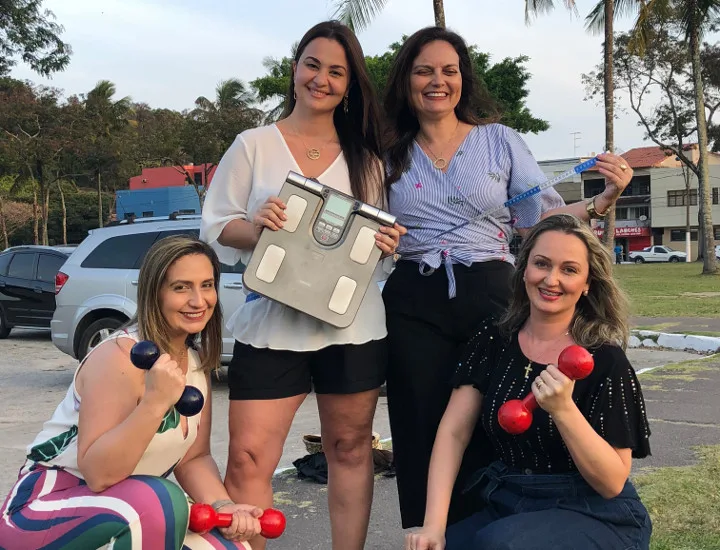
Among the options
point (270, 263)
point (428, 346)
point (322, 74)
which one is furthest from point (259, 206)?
point (428, 346)

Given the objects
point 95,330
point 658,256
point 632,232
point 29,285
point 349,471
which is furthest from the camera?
point 632,232

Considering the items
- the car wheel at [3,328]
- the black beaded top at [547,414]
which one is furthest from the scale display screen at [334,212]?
the car wheel at [3,328]

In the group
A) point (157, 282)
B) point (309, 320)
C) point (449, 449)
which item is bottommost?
point (449, 449)

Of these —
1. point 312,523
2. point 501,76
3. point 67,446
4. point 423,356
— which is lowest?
point 312,523

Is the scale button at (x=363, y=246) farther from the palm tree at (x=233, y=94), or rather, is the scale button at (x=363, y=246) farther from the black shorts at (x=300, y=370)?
the palm tree at (x=233, y=94)

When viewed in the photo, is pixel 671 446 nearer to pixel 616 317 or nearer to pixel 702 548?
pixel 702 548

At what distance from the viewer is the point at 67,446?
248cm

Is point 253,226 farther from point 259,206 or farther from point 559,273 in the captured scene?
point 559,273

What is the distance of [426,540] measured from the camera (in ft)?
8.13

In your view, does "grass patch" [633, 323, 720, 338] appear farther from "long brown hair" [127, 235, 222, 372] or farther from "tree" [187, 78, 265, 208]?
"tree" [187, 78, 265, 208]

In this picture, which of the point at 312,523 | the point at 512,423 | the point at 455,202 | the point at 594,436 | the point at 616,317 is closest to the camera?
the point at 512,423

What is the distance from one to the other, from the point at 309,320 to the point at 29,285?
11667 mm

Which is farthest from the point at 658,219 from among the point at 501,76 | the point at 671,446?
the point at 671,446

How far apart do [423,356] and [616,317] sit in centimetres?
73
